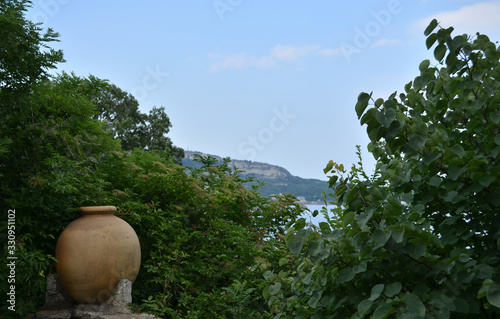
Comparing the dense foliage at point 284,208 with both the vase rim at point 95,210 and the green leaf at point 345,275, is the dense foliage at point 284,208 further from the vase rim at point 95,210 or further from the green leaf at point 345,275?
the vase rim at point 95,210

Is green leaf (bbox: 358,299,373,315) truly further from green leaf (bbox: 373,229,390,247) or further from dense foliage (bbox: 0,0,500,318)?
green leaf (bbox: 373,229,390,247)

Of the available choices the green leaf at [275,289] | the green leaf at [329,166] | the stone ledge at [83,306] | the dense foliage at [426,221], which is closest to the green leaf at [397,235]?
the dense foliage at [426,221]

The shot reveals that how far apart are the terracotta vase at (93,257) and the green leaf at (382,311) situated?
413 cm

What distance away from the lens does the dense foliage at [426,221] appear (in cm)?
163

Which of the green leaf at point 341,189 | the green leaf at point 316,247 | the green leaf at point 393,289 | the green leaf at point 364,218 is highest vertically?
the green leaf at point 341,189

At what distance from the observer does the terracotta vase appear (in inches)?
195

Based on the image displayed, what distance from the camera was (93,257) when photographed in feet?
16.4

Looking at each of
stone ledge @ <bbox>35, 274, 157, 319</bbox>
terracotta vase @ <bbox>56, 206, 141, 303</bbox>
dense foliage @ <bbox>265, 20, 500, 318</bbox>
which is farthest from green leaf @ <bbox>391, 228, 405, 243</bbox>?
terracotta vase @ <bbox>56, 206, 141, 303</bbox>

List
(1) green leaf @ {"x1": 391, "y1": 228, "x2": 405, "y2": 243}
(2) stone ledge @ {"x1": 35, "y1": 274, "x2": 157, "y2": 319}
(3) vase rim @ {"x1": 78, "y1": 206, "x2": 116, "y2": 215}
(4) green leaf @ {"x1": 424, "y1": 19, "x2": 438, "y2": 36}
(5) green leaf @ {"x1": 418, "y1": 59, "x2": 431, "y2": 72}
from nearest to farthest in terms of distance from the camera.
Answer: (1) green leaf @ {"x1": 391, "y1": 228, "x2": 405, "y2": 243}
(4) green leaf @ {"x1": 424, "y1": 19, "x2": 438, "y2": 36}
(5) green leaf @ {"x1": 418, "y1": 59, "x2": 431, "y2": 72}
(2) stone ledge @ {"x1": 35, "y1": 274, "x2": 157, "y2": 319}
(3) vase rim @ {"x1": 78, "y1": 206, "x2": 116, "y2": 215}

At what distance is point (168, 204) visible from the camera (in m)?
6.74

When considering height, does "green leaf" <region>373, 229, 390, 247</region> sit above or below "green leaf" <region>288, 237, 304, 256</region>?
above

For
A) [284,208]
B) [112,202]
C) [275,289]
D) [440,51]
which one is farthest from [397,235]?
[284,208]

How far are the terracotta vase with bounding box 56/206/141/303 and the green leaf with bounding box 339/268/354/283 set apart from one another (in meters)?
3.89

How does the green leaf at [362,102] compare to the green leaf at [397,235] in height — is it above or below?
above
